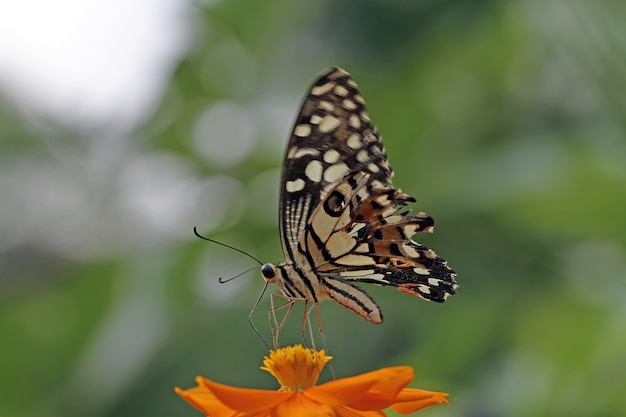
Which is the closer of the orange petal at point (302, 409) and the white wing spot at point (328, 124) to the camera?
the orange petal at point (302, 409)

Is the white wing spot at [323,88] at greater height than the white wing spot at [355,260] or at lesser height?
greater

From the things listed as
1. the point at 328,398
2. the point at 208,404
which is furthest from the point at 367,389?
the point at 208,404

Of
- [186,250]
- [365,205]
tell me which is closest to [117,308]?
[186,250]

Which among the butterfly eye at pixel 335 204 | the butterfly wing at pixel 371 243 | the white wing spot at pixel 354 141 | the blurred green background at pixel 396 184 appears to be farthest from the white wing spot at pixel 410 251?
the blurred green background at pixel 396 184

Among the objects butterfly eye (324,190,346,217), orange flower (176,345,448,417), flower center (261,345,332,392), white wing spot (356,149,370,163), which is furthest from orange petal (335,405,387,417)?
white wing spot (356,149,370,163)

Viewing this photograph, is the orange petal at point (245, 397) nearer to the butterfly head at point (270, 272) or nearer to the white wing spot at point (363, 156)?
the butterfly head at point (270, 272)

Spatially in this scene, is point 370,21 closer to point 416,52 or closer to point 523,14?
point 416,52
